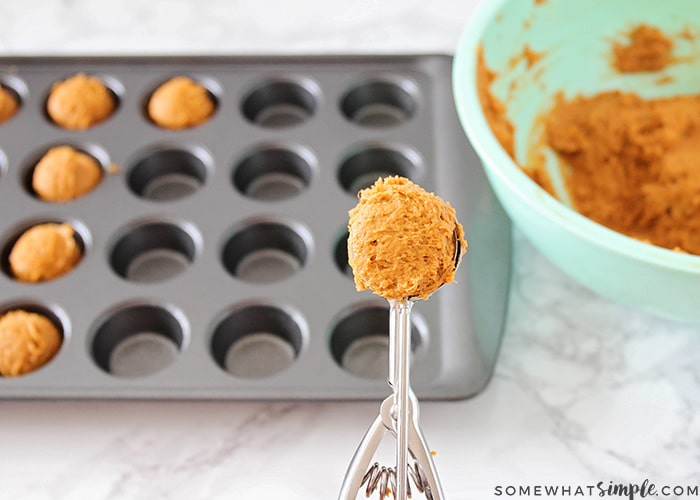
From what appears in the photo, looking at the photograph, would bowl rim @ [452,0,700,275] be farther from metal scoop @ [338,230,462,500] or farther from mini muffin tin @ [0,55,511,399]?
metal scoop @ [338,230,462,500]

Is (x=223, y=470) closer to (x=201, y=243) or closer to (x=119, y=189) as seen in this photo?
(x=201, y=243)

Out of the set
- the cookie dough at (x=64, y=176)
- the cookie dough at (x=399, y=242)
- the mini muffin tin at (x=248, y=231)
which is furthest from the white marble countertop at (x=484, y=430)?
the cookie dough at (x=399, y=242)

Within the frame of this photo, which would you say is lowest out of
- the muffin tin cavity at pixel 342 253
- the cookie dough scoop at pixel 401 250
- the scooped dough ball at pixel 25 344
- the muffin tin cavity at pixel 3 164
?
the scooped dough ball at pixel 25 344

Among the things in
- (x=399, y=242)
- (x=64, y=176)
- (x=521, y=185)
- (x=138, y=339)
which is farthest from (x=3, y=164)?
(x=399, y=242)

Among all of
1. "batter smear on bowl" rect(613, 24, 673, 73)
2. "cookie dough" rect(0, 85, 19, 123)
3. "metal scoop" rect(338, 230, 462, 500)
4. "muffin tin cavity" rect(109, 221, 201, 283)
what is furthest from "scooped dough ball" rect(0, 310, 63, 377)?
"batter smear on bowl" rect(613, 24, 673, 73)

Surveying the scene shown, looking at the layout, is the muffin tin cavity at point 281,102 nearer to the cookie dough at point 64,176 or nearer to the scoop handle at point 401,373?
the cookie dough at point 64,176

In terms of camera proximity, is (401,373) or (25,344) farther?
(25,344)

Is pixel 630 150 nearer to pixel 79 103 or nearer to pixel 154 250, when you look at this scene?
pixel 154 250

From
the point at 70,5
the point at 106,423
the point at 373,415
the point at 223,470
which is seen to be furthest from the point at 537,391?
the point at 70,5
